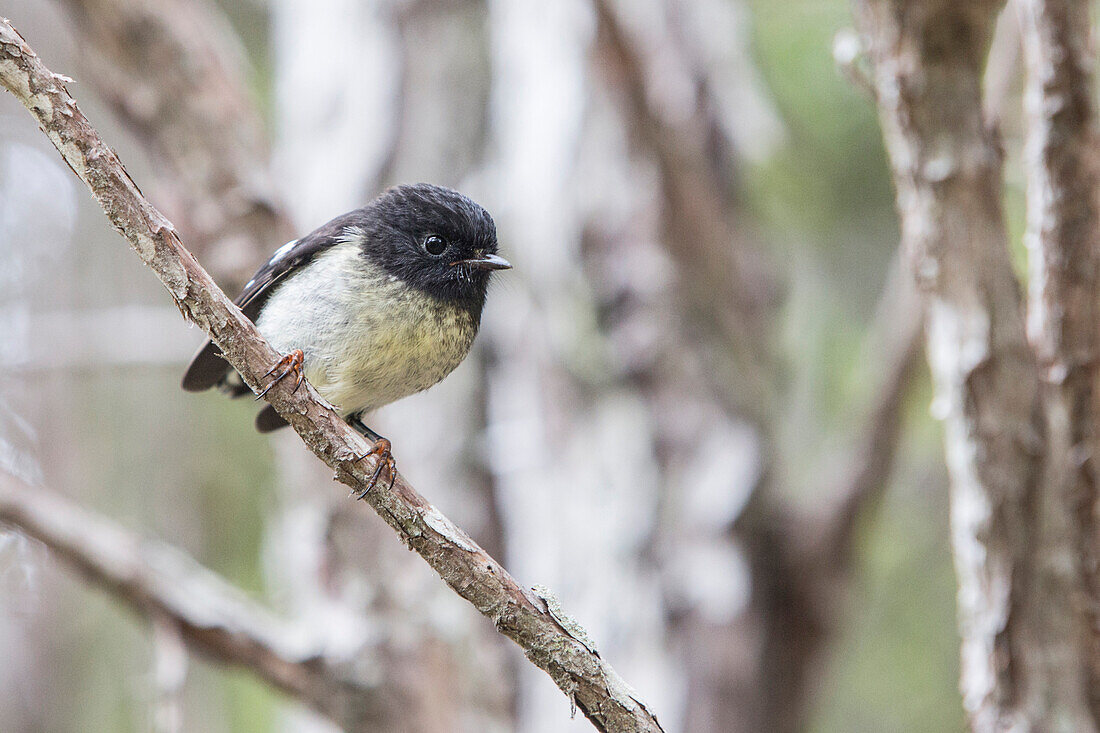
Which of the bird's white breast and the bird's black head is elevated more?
the bird's black head

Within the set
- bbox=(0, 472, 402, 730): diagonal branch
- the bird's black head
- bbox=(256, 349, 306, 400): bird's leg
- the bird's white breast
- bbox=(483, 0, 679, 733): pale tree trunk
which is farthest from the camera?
bbox=(483, 0, 679, 733): pale tree trunk

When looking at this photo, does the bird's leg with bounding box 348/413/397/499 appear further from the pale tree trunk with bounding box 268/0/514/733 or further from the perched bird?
the pale tree trunk with bounding box 268/0/514/733

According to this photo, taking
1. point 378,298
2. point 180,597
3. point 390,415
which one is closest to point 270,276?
point 378,298

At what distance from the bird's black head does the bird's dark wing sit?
11 centimetres

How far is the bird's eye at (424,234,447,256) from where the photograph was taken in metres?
2.73

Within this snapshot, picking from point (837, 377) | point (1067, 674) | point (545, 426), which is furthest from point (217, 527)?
point (1067, 674)

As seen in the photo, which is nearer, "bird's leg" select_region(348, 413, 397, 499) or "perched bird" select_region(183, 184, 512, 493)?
"bird's leg" select_region(348, 413, 397, 499)

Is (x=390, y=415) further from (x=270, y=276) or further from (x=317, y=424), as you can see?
(x=317, y=424)

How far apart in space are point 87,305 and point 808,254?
4153 millimetres

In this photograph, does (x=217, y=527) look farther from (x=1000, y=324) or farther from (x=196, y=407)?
(x=1000, y=324)

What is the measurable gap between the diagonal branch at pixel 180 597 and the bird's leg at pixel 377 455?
76 centimetres

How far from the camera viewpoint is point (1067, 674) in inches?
99.3

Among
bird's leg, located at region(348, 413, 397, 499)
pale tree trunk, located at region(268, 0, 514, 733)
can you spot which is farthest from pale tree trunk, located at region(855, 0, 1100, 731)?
pale tree trunk, located at region(268, 0, 514, 733)

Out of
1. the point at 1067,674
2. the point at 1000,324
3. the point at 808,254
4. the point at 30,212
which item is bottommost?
the point at 1067,674
